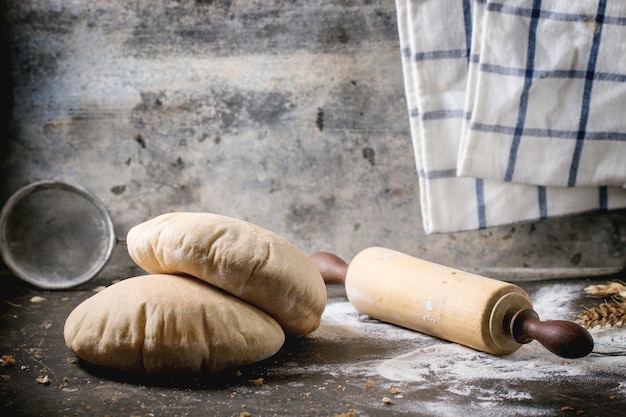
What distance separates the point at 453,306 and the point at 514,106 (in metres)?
0.69

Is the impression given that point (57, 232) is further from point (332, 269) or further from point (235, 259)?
point (235, 259)

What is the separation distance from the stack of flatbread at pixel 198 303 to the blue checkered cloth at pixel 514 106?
706 millimetres

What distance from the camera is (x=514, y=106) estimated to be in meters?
1.99

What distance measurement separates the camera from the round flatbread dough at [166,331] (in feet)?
4.59

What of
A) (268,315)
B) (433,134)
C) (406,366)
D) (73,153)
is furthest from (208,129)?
(406,366)

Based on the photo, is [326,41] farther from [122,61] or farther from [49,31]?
[49,31]

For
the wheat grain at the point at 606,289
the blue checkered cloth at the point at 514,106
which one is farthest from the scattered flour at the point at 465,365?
the blue checkered cloth at the point at 514,106

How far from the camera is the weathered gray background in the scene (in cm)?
238

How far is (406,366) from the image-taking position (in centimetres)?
152

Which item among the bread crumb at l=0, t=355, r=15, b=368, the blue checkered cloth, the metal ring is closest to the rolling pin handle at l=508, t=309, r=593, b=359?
the blue checkered cloth

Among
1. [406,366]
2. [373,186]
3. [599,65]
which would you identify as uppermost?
[599,65]

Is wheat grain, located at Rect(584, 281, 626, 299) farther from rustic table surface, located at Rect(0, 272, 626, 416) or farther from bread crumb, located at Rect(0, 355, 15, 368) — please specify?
bread crumb, located at Rect(0, 355, 15, 368)

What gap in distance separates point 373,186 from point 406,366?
1.01 m

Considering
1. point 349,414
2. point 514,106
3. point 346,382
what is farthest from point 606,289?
point 349,414
